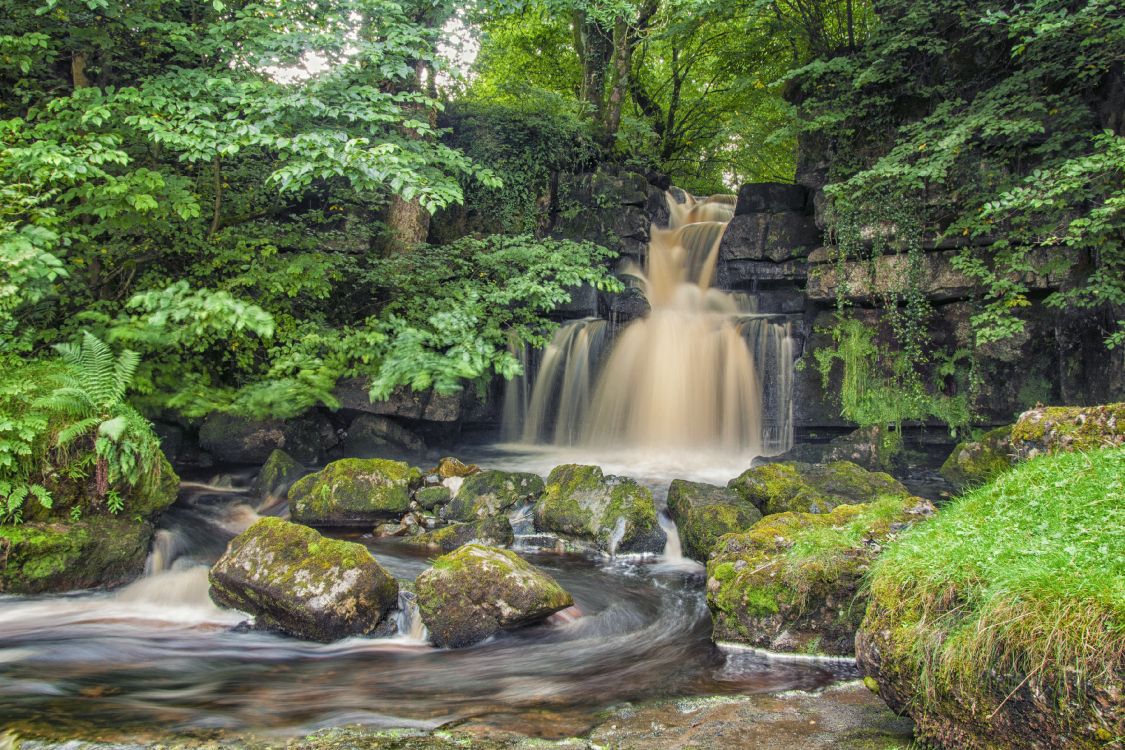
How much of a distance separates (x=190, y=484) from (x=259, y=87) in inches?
225

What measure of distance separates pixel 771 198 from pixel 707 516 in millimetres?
8390

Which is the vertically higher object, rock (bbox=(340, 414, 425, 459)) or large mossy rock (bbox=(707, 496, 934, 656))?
rock (bbox=(340, 414, 425, 459))

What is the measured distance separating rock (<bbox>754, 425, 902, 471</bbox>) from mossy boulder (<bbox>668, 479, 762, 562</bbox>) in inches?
124

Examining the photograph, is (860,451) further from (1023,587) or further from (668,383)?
(1023,587)

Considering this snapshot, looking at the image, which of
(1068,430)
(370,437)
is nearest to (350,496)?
(370,437)

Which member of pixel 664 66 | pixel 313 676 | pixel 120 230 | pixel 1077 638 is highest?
pixel 664 66

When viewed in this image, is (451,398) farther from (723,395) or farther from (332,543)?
(332,543)

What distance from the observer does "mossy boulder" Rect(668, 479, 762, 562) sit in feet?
22.8

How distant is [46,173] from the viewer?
578 cm

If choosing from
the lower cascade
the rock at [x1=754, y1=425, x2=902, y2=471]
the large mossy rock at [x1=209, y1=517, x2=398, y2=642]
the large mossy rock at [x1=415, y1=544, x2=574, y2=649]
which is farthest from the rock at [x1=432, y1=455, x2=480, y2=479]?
the rock at [x1=754, y1=425, x2=902, y2=471]

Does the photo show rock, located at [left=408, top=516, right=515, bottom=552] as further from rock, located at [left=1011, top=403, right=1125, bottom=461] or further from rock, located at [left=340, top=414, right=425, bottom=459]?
rock, located at [left=1011, top=403, right=1125, bottom=461]

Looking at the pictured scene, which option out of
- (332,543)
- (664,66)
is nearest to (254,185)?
(332,543)

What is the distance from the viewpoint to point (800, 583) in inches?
178

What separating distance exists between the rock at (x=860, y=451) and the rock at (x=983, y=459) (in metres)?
2.02
